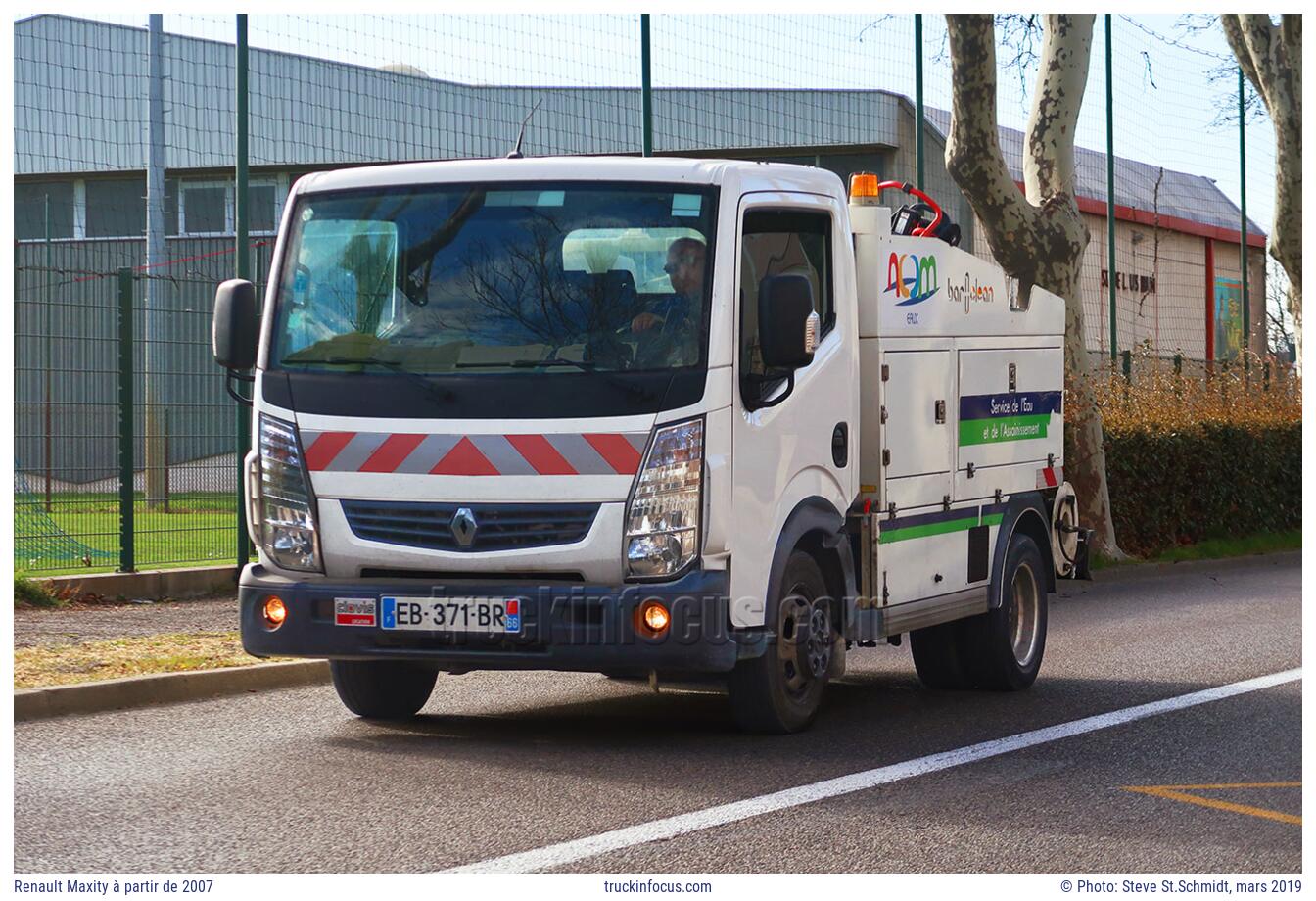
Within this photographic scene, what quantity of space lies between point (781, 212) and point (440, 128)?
10.5 metres

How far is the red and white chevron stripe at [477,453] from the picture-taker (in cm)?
768

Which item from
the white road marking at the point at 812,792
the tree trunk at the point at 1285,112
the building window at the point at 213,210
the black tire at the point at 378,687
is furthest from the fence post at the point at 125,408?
the tree trunk at the point at 1285,112

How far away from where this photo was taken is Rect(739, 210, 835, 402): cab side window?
26.3 feet

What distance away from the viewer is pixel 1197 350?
35.0m

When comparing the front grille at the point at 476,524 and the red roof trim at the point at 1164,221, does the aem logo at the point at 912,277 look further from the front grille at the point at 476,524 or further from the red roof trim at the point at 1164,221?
the red roof trim at the point at 1164,221

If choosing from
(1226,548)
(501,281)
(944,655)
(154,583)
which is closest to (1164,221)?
(1226,548)

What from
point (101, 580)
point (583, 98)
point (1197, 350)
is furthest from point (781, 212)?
point (1197, 350)

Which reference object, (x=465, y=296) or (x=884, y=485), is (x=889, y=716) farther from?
(x=465, y=296)

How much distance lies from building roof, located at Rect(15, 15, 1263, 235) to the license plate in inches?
254

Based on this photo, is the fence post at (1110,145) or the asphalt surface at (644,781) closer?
the asphalt surface at (644,781)

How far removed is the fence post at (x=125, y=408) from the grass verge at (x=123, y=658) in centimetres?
242

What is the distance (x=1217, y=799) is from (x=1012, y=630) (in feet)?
11.1

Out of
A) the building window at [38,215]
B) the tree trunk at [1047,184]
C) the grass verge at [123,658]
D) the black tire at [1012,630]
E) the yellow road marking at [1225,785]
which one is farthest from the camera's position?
the building window at [38,215]
